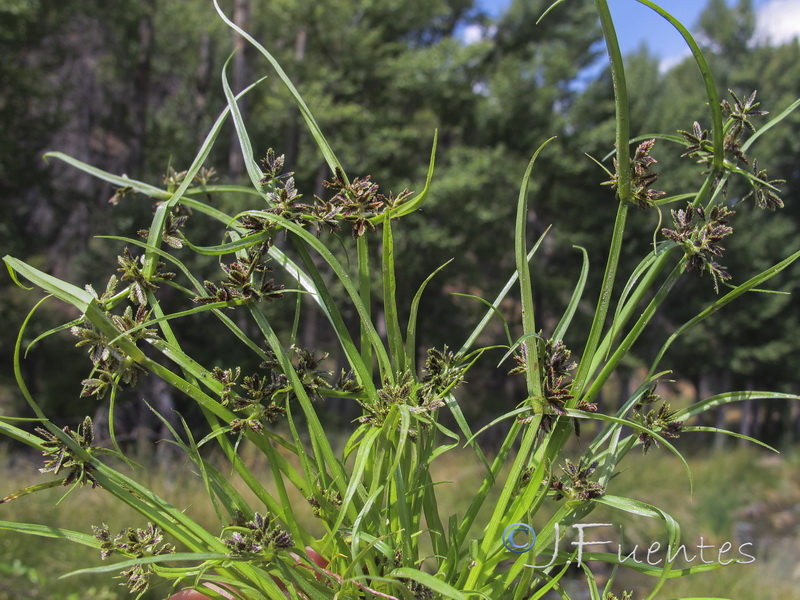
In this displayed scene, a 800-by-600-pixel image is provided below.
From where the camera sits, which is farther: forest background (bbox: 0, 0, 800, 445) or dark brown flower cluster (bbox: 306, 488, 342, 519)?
forest background (bbox: 0, 0, 800, 445)

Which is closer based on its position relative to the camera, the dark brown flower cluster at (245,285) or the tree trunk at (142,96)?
the dark brown flower cluster at (245,285)

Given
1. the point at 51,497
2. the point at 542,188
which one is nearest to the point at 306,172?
the point at 542,188

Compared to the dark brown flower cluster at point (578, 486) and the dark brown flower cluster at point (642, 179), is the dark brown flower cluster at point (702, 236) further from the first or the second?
the dark brown flower cluster at point (578, 486)

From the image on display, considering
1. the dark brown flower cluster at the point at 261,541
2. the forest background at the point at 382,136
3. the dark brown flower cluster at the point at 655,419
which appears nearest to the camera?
the dark brown flower cluster at the point at 261,541

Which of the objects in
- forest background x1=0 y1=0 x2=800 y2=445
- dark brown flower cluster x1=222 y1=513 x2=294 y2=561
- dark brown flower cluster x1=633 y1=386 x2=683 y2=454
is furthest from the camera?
forest background x1=0 y1=0 x2=800 y2=445

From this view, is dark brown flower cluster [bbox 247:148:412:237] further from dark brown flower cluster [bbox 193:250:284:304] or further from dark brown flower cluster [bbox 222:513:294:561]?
dark brown flower cluster [bbox 222:513:294:561]

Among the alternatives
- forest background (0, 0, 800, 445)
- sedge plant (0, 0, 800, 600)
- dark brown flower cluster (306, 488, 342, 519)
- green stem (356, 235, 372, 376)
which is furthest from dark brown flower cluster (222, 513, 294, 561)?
forest background (0, 0, 800, 445)

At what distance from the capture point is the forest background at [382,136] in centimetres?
865

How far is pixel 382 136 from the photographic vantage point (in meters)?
10.8

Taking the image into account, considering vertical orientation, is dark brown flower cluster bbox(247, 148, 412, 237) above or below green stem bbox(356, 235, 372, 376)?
above

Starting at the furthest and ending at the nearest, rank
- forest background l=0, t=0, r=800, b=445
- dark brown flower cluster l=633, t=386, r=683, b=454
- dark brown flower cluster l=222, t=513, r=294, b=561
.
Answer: forest background l=0, t=0, r=800, b=445 < dark brown flower cluster l=633, t=386, r=683, b=454 < dark brown flower cluster l=222, t=513, r=294, b=561

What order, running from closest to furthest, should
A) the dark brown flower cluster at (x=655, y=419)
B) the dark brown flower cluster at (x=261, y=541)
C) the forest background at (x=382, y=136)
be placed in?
the dark brown flower cluster at (x=261, y=541) < the dark brown flower cluster at (x=655, y=419) < the forest background at (x=382, y=136)

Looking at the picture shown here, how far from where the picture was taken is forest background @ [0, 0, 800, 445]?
8648 millimetres

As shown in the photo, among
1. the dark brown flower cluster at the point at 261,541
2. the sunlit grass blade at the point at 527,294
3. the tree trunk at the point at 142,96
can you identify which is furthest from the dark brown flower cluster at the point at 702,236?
the tree trunk at the point at 142,96
